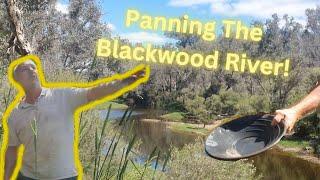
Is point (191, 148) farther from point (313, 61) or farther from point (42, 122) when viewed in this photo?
point (313, 61)

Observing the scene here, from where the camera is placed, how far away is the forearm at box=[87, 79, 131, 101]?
2021mm

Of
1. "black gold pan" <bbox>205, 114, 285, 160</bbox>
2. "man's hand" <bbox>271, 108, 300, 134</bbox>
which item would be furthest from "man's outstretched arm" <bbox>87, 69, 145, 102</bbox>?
"man's hand" <bbox>271, 108, 300, 134</bbox>

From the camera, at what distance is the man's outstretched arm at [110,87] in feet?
6.41

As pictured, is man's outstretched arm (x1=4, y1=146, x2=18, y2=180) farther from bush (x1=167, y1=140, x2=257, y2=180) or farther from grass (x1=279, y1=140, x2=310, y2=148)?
grass (x1=279, y1=140, x2=310, y2=148)

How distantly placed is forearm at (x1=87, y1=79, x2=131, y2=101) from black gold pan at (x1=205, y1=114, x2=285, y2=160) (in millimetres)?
382

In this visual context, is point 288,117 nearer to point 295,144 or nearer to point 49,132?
point 49,132

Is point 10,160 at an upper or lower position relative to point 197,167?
upper

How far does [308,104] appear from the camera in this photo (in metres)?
1.25

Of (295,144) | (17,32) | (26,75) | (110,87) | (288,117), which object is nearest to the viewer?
(288,117)

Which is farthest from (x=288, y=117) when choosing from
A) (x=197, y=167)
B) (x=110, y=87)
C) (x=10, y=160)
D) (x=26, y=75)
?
(x=197, y=167)

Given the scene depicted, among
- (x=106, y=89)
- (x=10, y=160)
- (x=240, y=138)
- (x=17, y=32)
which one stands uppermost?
(x=17, y=32)

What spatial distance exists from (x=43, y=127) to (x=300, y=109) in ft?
4.35

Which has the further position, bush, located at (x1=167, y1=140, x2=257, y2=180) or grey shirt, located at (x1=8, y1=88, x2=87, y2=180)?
bush, located at (x1=167, y1=140, x2=257, y2=180)

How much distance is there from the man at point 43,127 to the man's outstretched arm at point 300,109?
1.07 m
